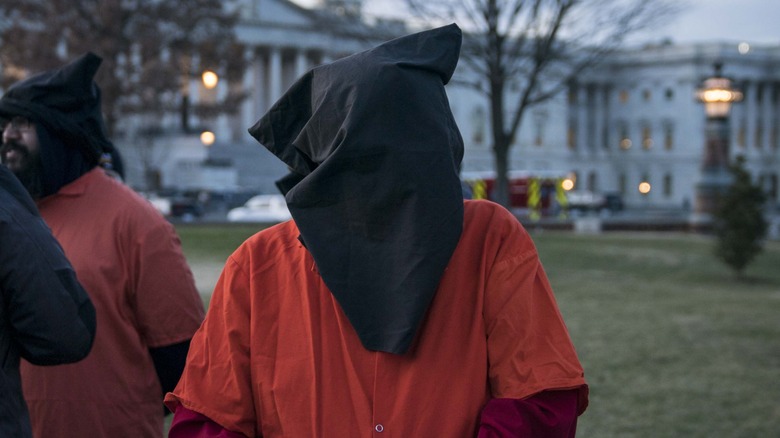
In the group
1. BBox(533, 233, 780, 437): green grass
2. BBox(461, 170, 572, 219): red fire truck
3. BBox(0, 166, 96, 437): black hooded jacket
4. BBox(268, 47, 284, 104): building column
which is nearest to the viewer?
BBox(0, 166, 96, 437): black hooded jacket

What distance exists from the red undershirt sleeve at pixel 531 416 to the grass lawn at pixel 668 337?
486 centimetres

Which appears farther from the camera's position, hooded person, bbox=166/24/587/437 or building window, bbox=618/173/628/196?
building window, bbox=618/173/628/196

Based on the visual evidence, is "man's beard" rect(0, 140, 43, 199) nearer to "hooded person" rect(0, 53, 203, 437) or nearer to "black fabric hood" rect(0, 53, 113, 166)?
"hooded person" rect(0, 53, 203, 437)

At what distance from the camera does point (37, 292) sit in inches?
106

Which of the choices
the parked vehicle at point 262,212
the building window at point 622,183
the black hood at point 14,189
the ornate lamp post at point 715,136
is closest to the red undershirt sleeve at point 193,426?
the black hood at point 14,189

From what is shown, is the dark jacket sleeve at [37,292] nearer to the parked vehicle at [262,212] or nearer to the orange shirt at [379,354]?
the orange shirt at [379,354]

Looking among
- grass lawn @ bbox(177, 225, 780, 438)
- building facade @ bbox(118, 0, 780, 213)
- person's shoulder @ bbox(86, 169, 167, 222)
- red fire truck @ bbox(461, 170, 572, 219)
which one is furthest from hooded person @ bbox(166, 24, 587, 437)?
building facade @ bbox(118, 0, 780, 213)

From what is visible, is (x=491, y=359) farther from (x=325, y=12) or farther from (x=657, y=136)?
(x=657, y=136)

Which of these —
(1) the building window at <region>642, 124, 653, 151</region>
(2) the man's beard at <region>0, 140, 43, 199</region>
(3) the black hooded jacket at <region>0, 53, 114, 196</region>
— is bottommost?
(1) the building window at <region>642, 124, 653, 151</region>

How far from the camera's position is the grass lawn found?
745 centimetres

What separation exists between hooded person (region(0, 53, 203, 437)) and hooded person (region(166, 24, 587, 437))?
1.16 metres

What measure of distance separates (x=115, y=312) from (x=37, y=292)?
2.81 feet

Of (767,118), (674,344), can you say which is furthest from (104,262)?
(767,118)

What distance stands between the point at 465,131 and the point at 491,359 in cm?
8123
